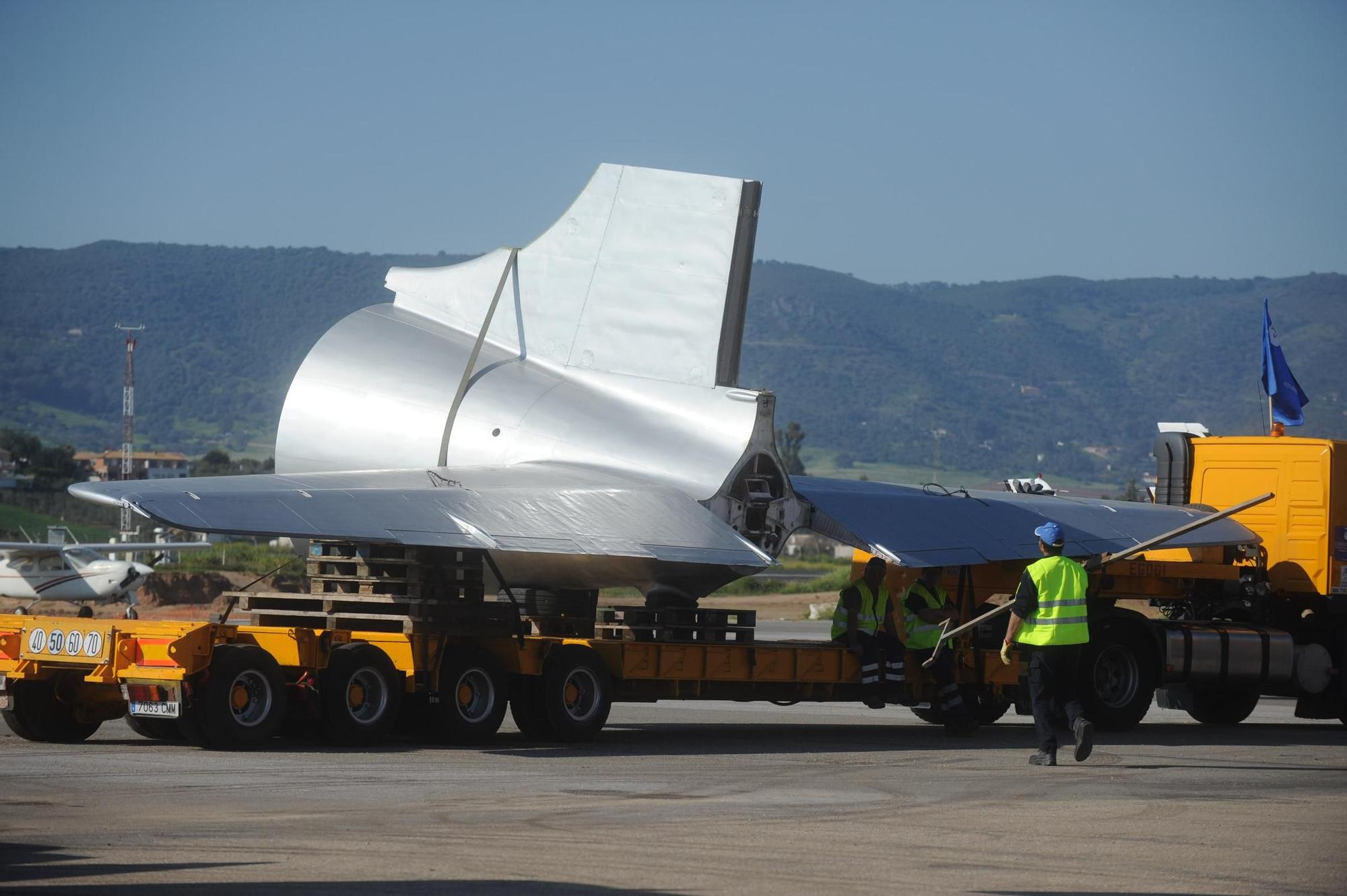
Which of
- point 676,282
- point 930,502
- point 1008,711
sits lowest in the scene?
point 1008,711

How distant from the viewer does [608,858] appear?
909cm

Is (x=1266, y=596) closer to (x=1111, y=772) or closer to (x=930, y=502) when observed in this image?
(x=930, y=502)

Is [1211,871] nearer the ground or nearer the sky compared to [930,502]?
nearer the ground

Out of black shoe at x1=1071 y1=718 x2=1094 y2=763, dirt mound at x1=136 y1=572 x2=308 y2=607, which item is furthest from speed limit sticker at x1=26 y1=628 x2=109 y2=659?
dirt mound at x1=136 y1=572 x2=308 y2=607

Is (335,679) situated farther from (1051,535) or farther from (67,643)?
(1051,535)

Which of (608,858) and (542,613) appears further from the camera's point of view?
(542,613)

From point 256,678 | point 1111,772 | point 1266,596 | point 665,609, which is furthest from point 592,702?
point 1266,596

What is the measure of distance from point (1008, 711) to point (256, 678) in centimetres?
1232

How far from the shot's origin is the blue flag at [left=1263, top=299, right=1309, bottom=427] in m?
24.9

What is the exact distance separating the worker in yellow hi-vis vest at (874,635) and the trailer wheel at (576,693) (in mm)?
2933

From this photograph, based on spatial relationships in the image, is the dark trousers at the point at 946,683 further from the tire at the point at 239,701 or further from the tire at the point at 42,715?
the tire at the point at 42,715

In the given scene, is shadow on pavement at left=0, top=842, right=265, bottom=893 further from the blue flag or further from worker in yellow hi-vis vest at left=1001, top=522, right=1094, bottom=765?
the blue flag

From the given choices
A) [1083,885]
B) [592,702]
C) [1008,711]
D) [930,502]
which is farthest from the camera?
[1008,711]

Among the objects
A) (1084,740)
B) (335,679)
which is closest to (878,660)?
(1084,740)
